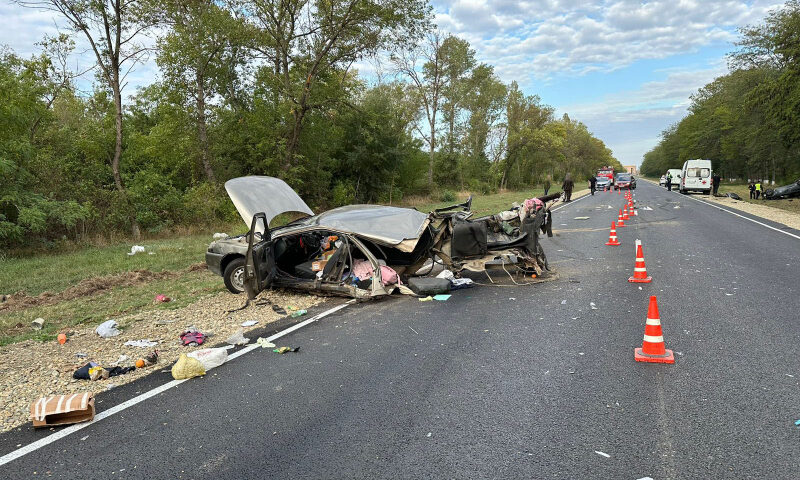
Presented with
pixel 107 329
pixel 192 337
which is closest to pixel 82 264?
pixel 107 329

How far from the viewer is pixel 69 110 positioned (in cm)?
2514

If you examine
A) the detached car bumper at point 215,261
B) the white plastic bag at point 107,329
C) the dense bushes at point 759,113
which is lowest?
the white plastic bag at point 107,329

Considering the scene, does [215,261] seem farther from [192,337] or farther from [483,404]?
[483,404]

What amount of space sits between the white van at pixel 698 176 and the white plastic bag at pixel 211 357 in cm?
3833

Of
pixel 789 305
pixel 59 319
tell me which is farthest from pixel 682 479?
pixel 59 319

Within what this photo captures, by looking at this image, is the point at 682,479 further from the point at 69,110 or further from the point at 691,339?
the point at 69,110

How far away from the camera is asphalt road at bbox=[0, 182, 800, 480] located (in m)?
2.96

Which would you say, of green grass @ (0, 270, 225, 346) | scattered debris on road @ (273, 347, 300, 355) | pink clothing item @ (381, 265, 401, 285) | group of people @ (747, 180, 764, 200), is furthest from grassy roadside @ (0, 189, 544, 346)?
group of people @ (747, 180, 764, 200)

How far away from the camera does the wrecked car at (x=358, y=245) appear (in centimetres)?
729

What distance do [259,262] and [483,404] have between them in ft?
14.8

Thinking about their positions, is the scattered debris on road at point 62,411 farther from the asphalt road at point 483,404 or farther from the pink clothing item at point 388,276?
the pink clothing item at point 388,276

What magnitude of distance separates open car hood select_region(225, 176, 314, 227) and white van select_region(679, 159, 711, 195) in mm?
35280

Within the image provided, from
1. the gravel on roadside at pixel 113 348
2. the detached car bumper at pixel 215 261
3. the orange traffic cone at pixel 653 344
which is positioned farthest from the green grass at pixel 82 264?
the orange traffic cone at pixel 653 344

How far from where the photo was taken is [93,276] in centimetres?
1020
